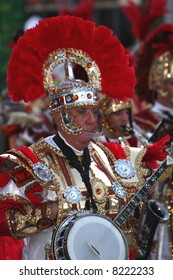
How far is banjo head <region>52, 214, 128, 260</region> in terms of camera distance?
6.54 meters

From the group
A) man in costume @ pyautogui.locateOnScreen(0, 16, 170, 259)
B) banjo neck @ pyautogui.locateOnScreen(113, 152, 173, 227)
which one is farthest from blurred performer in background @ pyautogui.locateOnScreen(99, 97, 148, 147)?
banjo neck @ pyautogui.locateOnScreen(113, 152, 173, 227)

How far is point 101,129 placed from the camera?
273 inches

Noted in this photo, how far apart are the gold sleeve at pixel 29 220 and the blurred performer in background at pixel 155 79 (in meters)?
3.01

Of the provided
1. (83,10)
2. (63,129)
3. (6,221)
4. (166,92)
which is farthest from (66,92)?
(83,10)

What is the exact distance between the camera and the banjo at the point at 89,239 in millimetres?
6531

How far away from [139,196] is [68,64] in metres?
0.96

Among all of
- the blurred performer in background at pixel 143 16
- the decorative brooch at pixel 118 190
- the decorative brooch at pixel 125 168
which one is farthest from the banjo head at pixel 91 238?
the blurred performer in background at pixel 143 16

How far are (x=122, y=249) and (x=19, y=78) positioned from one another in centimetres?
128

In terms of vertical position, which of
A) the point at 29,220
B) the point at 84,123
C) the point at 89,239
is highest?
the point at 84,123

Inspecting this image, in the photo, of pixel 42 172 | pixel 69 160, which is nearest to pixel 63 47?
pixel 69 160

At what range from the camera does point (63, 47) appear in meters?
7.04

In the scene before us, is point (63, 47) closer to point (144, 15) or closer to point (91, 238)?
point (91, 238)

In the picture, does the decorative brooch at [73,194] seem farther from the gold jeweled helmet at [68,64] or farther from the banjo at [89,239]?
the gold jeweled helmet at [68,64]
